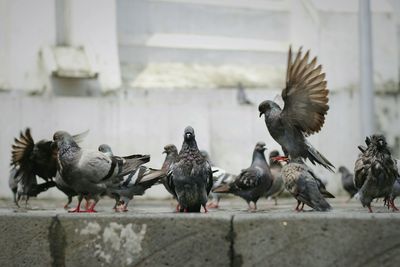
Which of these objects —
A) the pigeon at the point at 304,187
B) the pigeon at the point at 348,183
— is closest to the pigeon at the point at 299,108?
the pigeon at the point at 304,187

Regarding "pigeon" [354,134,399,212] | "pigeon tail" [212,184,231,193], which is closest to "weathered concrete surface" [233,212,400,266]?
"pigeon" [354,134,399,212]

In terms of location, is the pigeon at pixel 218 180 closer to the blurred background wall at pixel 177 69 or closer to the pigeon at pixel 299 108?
the pigeon at pixel 299 108

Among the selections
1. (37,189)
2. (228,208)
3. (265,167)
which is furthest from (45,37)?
(265,167)

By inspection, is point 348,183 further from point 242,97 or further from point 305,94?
point 305,94

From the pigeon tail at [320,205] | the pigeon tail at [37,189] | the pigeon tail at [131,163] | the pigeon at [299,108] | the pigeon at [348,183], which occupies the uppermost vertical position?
the pigeon at [299,108]

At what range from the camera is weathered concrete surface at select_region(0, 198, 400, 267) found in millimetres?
6156

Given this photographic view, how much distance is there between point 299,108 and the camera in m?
8.41

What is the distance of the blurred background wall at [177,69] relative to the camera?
53.3 ft

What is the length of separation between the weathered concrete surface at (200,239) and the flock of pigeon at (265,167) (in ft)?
3.35

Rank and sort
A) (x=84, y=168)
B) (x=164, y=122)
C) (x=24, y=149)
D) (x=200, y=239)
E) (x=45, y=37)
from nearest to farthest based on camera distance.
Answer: (x=200, y=239) < (x=84, y=168) < (x=24, y=149) < (x=164, y=122) < (x=45, y=37)

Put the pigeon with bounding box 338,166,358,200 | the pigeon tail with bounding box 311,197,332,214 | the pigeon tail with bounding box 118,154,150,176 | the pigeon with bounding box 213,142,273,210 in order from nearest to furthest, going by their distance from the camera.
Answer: the pigeon tail with bounding box 311,197,332,214 → the pigeon tail with bounding box 118,154,150,176 → the pigeon with bounding box 213,142,273,210 → the pigeon with bounding box 338,166,358,200

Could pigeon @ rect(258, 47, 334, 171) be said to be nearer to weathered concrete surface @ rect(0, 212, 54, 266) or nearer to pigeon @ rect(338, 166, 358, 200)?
weathered concrete surface @ rect(0, 212, 54, 266)

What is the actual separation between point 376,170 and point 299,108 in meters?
1.20

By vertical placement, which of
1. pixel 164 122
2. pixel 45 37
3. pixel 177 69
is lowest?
pixel 164 122
